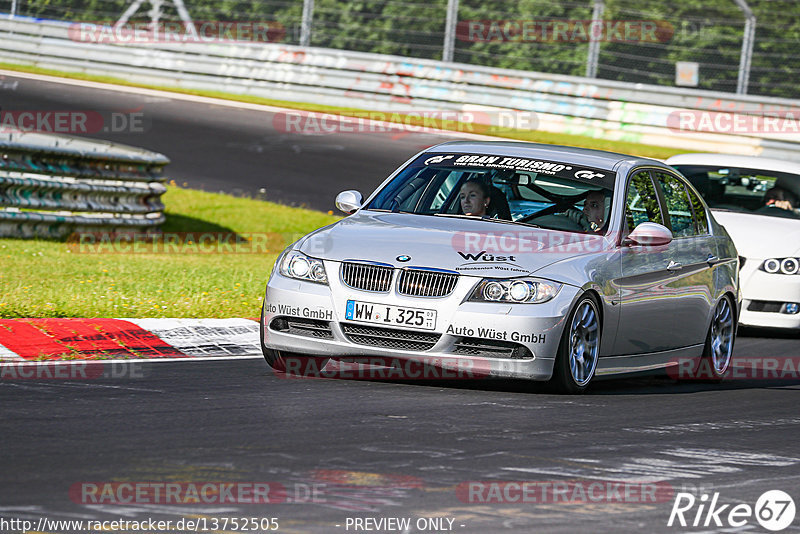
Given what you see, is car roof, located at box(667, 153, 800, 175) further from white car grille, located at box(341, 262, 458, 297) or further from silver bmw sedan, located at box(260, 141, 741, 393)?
white car grille, located at box(341, 262, 458, 297)

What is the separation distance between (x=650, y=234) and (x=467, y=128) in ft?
58.0

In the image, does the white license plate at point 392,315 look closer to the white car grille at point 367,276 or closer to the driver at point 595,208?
the white car grille at point 367,276

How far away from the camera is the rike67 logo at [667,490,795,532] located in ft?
17.6

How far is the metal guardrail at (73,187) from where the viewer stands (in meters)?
14.4

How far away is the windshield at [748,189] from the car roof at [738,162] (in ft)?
0.15

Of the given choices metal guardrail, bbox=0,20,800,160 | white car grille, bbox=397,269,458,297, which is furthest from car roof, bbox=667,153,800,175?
metal guardrail, bbox=0,20,800,160

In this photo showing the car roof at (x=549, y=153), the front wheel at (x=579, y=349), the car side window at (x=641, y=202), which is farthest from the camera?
the car roof at (x=549, y=153)

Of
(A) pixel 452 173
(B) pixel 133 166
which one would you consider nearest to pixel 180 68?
(B) pixel 133 166

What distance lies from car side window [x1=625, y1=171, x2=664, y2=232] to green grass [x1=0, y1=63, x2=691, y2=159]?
14.7 meters

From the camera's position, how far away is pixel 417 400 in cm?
766

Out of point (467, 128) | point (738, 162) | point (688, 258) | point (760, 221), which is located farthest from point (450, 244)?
point (467, 128)

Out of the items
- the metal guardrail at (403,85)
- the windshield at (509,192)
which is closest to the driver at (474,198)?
the windshield at (509,192)

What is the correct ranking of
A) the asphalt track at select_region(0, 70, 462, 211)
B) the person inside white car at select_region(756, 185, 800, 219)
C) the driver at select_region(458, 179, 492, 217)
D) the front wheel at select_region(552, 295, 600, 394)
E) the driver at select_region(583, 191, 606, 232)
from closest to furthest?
the front wheel at select_region(552, 295, 600, 394)
the driver at select_region(583, 191, 606, 232)
the driver at select_region(458, 179, 492, 217)
the person inside white car at select_region(756, 185, 800, 219)
the asphalt track at select_region(0, 70, 462, 211)

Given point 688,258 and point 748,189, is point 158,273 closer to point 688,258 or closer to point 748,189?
point 688,258
